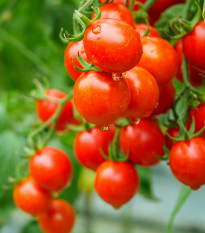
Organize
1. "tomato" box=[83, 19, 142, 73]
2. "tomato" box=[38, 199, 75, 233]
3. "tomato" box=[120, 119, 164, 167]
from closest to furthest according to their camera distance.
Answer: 1. "tomato" box=[83, 19, 142, 73]
2. "tomato" box=[120, 119, 164, 167]
3. "tomato" box=[38, 199, 75, 233]

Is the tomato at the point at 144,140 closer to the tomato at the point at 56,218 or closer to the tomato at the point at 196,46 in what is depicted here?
the tomato at the point at 196,46

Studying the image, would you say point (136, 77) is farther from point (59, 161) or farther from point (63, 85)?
point (63, 85)

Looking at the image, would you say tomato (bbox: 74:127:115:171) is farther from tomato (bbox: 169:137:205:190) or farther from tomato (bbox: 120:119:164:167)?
tomato (bbox: 169:137:205:190)

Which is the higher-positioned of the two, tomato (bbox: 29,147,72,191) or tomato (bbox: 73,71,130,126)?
tomato (bbox: 73,71,130,126)

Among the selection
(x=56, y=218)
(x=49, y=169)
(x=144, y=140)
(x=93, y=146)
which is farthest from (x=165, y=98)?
(x=56, y=218)

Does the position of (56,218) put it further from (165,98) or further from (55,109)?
(165,98)

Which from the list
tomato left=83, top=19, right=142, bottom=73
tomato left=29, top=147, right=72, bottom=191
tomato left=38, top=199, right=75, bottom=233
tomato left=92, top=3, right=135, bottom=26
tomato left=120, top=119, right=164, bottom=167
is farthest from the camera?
tomato left=38, top=199, right=75, bottom=233

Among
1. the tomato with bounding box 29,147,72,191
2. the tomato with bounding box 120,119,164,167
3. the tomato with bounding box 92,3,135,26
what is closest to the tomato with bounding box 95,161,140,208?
the tomato with bounding box 120,119,164,167
